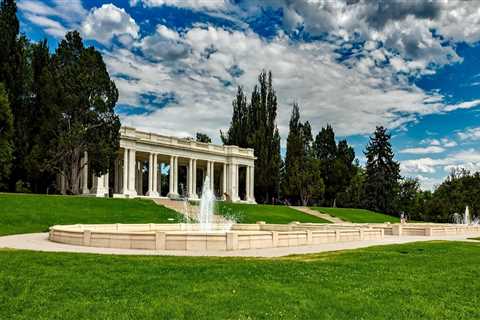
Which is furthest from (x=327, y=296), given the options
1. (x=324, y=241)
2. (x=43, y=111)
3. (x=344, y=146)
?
(x=344, y=146)

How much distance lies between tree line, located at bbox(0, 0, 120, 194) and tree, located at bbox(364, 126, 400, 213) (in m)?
46.1

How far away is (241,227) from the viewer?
32812 mm

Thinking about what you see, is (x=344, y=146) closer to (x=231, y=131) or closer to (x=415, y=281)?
(x=231, y=131)

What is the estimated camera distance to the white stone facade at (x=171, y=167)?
5553 cm

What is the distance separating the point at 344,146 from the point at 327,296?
245 feet

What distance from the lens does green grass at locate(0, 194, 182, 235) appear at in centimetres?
3091

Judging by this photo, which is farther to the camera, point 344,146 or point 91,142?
point 344,146

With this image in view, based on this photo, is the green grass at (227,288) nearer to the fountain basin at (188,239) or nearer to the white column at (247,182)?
the fountain basin at (188,239)

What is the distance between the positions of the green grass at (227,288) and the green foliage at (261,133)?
190 feet

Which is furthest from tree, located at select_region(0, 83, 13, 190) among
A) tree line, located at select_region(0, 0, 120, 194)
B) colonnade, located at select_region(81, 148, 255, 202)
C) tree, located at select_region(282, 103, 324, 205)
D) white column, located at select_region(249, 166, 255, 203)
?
tree, located at select_region(282, 103, 324, 205)

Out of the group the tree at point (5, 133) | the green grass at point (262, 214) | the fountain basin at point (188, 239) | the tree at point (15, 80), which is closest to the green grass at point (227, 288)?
the fountain basin at point (188, 239)

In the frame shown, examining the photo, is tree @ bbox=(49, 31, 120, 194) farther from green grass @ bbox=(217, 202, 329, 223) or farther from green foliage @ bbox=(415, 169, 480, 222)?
green foliage @ bbox=(415, 169, 480, 222)

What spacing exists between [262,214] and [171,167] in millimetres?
20318

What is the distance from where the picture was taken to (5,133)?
4247 centimetres
